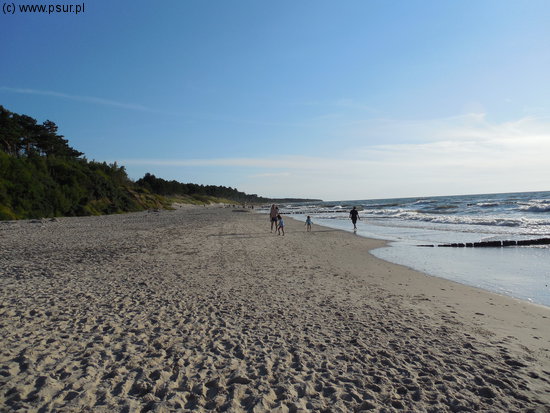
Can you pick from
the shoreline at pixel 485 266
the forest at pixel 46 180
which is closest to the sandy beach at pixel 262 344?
the shoreline at pixel 485 266

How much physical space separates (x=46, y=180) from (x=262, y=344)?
40.1 m

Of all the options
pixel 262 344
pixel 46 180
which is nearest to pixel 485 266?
pixel 262 344

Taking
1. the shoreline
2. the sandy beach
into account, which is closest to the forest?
the sandy beach

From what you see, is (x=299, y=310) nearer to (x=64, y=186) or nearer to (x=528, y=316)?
(x=528, y=316)

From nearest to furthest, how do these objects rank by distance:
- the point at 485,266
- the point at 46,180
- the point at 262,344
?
the point at 262,344 → the point at 485,266 → the point at 46,180

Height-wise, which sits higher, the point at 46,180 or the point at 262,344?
the point at 46,180

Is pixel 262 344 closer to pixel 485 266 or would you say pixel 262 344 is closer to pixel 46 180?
pixel 485 266

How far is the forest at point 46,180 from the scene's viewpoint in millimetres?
32156

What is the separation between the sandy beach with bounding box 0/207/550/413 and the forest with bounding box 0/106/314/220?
2760 cm

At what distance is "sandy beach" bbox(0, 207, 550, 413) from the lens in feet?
13.3

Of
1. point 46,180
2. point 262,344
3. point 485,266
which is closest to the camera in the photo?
point 262,344

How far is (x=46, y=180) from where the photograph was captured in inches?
1441

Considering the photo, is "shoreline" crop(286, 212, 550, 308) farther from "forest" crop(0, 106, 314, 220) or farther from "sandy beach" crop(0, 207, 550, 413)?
"forest" crop(0, 106, 314, 220)

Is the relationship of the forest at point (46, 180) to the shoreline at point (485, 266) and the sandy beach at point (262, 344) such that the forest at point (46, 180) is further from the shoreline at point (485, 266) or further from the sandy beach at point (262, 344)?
the shoreline at point (485, 266)
